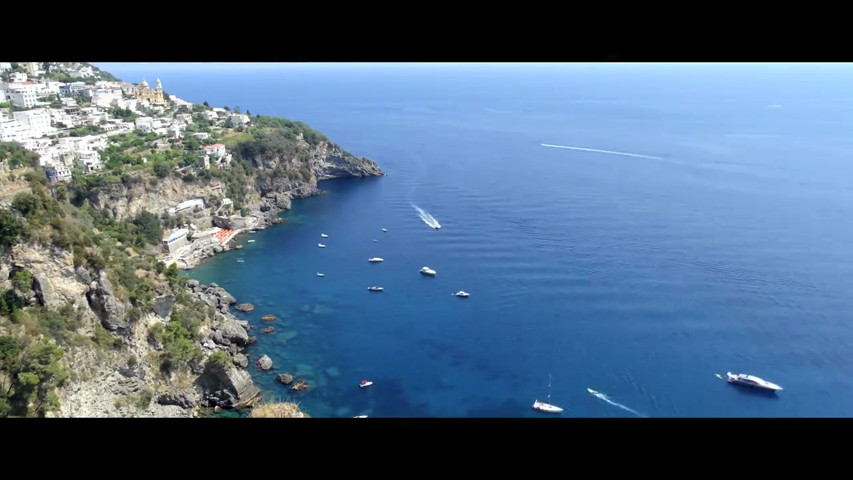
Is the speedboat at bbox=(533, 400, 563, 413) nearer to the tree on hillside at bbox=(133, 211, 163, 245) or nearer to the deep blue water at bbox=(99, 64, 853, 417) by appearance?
the deep blue water at bbox=(99, 64, 853, 417)

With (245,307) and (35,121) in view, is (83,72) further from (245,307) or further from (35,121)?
(245,307)

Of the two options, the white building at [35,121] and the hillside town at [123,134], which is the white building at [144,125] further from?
the white building at [35,121]

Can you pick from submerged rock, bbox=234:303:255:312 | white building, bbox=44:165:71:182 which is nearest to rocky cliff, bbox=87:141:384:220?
white building, bbox=44:165:71:182

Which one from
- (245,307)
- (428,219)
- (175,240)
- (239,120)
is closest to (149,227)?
(175,240)

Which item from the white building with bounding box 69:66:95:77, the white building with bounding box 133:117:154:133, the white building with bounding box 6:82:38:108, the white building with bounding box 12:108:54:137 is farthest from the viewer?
the white building with bounding box 69:66:95:77

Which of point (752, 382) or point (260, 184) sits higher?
point (752, 382)
